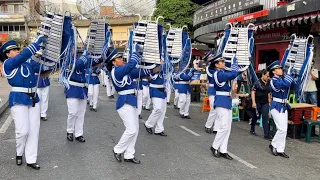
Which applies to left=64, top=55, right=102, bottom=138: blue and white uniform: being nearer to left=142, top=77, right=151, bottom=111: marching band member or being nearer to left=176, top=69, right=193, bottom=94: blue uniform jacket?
left=176, top=69, right=193, bottom=94: blue uniform jacket

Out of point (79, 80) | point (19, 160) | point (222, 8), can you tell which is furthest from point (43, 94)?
point (222, 8)

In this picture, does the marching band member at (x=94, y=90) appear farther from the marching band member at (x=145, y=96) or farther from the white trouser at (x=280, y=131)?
the white trouser at (x=280, y=131)

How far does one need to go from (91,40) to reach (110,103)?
616 cm

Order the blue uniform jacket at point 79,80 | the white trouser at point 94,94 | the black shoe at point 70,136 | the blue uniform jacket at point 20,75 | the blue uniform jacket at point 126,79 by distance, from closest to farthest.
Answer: the blue uniform jacket at point 20,75 < the blue uniform jacket at point 126,79 < the blue uniform jacket at point 79,80 < the black shoe at point 70,136 < the white trouser at point 94,94

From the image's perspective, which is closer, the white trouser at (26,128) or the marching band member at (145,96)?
the white trouser at (26,128)

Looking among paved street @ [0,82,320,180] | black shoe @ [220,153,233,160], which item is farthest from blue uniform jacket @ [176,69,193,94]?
black shoe @ [220,153,233,160]

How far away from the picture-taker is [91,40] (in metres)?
7.59

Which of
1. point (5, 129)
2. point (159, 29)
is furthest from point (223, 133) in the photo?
point (5, 129)

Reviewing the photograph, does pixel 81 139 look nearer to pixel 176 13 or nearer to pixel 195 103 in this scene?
pixel 195 103

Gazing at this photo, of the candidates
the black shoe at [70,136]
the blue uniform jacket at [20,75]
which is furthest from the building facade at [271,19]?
the blue uniform jacket at [20,75]

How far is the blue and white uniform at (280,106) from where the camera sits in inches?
263

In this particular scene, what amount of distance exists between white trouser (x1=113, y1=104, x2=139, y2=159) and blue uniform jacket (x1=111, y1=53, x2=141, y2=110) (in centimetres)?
9

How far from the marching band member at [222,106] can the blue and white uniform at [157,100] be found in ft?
6.27

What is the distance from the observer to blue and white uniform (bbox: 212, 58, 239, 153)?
6.39m
